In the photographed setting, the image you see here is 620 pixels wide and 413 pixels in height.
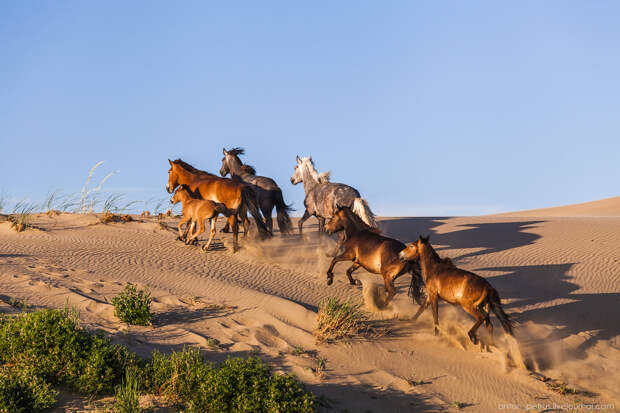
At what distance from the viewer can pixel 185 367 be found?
6961mm

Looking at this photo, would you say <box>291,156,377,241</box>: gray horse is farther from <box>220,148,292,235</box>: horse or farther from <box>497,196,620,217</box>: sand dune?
<box>497,196,620,217</box>: sand dune

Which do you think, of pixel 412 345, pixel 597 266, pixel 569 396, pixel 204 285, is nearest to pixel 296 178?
pixel 204 285

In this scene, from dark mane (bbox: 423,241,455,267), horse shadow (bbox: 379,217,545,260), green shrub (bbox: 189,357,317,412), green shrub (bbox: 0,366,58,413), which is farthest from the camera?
horse shadow (bbox: 379,217,545,260)

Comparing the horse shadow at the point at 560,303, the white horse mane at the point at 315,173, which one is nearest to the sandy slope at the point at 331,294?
the horse shadow at the point at 560,303

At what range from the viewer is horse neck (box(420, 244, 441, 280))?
9828mm

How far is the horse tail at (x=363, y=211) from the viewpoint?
1565 cm

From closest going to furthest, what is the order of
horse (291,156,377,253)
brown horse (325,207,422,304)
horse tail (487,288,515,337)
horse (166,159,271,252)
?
horse tail (487,288,515,337) < brown horse (325,207,422,304) < horse (166,159,271,252) < horse (291,156,377,253)

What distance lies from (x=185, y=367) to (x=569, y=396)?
5.52 meters

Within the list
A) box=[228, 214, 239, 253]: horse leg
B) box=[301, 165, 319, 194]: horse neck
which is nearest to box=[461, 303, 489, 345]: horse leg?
box=[228, 214, 239, 253]: horse leg

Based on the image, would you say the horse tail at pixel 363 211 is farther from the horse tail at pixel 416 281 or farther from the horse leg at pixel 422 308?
the horse leg at pixel 422 308

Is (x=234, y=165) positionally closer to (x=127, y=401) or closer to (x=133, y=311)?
(x=133, y=311)

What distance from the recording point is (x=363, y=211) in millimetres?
15828

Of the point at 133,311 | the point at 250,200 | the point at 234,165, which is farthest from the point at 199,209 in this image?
the point at 133,311

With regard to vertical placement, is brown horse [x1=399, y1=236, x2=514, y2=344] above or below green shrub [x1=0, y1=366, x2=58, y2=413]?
above
